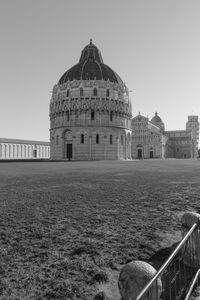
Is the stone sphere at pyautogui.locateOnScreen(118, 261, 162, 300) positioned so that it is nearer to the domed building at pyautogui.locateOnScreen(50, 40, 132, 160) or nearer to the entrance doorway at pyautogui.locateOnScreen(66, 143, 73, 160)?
the domed building at pyautogui.locateOnScreen(50, 40, 132, 160)

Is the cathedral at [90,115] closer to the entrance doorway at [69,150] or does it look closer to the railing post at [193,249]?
the entrance doorway at [69,150]

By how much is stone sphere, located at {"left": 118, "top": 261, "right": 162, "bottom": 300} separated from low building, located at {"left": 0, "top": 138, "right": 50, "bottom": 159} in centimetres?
9646

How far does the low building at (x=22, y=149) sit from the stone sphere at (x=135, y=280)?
96.5m

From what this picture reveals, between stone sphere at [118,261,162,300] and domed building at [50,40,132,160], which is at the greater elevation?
domed building at [50,40,132,160]

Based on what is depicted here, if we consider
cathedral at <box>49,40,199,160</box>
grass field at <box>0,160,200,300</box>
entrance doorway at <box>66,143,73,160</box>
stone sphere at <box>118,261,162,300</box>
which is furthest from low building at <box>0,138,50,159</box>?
stone sphere at <box>118,261,162,300</box>

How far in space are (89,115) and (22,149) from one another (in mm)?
52622

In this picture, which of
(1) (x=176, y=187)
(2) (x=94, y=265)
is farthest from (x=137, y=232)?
(1) (x=176, y=187)

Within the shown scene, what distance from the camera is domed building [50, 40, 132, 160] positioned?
58500 millimetres

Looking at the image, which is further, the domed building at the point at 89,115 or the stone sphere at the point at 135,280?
the domed building at the point at 89,115

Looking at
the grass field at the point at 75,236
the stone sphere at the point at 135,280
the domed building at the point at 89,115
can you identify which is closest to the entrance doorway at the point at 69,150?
the domed building at the point at 89,115

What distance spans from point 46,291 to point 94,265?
118 cm

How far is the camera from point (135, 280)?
3.22m

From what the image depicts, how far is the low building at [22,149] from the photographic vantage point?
9319 centimetres

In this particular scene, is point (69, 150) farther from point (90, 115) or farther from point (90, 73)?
point (90, 73)
